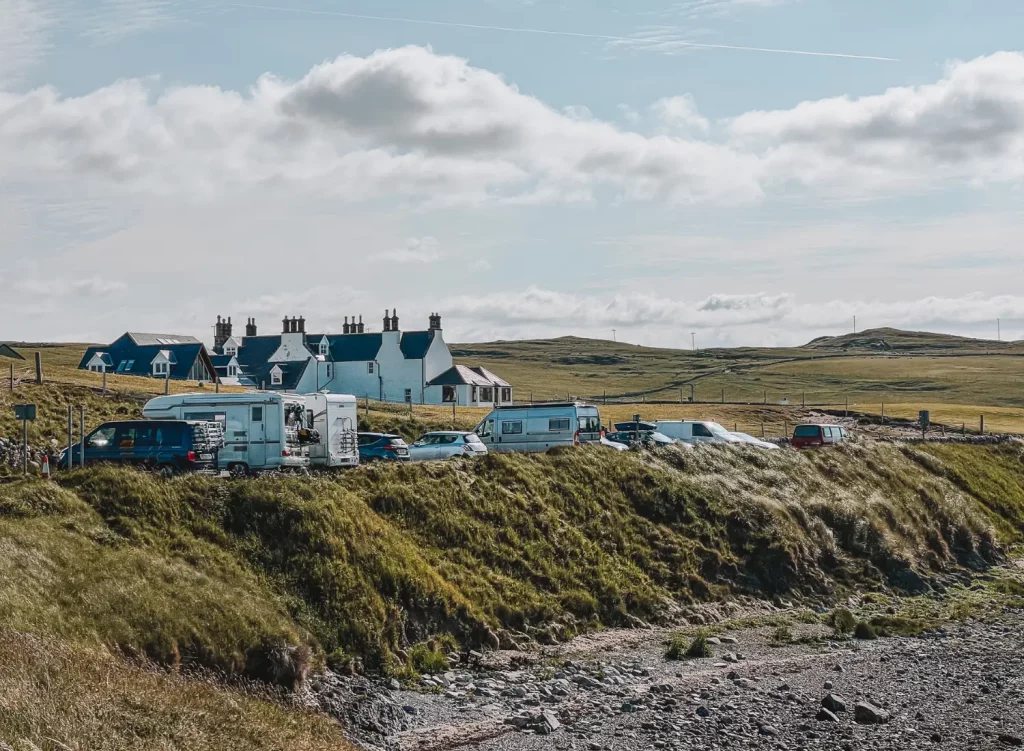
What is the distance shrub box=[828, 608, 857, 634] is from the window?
17.4 meters

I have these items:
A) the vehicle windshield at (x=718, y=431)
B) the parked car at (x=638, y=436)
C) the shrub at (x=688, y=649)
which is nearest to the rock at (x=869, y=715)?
the shrub at (x=688, y=649)

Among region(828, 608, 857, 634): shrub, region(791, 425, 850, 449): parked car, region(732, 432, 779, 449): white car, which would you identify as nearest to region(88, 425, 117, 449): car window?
region(828, 608, 857, 634): shrub

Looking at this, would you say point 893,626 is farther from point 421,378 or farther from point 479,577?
point 421,378

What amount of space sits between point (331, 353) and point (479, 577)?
7445 cm

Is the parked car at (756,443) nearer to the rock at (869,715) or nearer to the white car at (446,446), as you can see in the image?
the white car at (446,446)

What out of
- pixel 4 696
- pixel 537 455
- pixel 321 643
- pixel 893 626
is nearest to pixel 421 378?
pixel 537 455

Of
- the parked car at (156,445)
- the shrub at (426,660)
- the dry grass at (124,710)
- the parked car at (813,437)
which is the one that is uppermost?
the parked car at (156,445)

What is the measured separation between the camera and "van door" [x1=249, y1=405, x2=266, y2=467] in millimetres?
33562

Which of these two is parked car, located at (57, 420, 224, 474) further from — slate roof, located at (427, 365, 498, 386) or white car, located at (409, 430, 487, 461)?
slate roof, located at (427, 365, 498, 386)

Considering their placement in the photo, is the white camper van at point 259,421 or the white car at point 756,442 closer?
the white camper van at point 259,421

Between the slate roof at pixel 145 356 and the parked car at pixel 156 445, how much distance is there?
62.6 m

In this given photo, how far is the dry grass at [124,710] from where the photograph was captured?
15.7 metres

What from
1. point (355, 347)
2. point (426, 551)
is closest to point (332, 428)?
point (426, 551)

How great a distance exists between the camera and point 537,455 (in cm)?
3991
